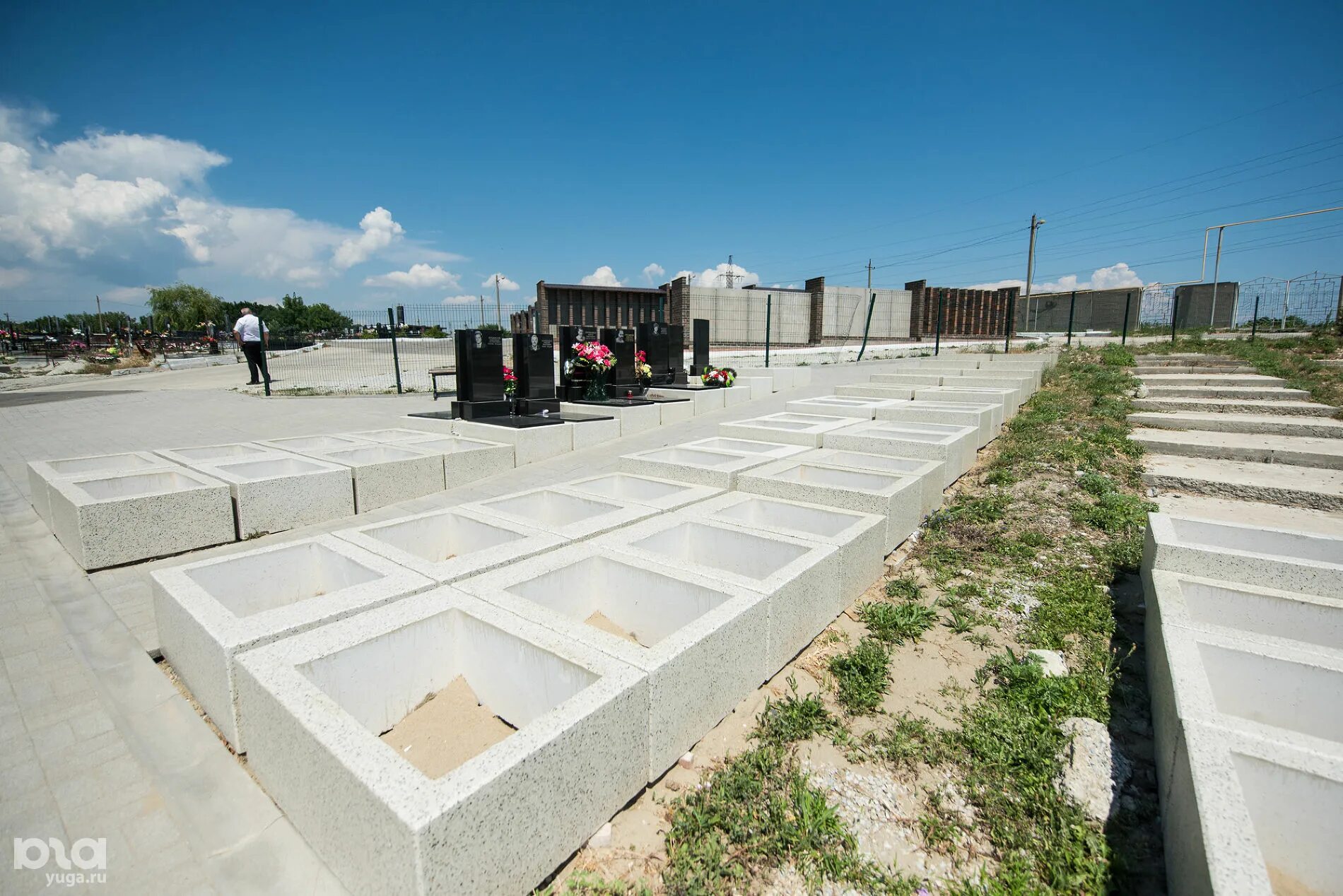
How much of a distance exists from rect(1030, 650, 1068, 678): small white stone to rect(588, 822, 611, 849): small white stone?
2131 mm

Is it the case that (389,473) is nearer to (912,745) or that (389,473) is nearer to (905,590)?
(905,590)

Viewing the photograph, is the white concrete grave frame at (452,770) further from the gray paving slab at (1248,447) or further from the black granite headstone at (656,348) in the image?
the black granite headstone at (656,348)

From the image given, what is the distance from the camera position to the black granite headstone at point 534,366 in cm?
952

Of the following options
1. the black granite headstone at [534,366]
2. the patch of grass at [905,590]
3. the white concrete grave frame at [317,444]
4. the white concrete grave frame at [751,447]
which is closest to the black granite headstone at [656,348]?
the black granite headstone at [534,366]

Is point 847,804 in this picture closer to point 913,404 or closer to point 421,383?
point 913,404

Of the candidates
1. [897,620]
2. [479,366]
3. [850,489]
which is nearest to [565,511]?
[850,489]

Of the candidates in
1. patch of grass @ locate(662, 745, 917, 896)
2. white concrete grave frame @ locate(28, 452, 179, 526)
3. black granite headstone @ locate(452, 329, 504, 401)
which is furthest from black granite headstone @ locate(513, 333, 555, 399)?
patch of grass @ locate(662, 745, 917, 896)

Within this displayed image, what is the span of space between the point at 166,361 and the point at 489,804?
3306cm

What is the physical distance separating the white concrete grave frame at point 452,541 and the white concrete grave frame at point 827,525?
46.0 inches

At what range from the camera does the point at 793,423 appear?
307 inches

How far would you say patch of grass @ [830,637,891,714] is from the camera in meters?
2.80

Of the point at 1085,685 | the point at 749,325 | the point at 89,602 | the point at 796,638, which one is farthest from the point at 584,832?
the point at 749,325

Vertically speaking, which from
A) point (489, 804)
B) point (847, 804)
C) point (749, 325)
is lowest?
point (847, 804)

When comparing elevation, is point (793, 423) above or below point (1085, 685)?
above
